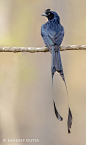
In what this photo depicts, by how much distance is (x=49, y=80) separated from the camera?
273cm

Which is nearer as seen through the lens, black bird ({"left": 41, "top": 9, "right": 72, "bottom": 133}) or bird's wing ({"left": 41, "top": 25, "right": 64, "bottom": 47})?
black bird ({"left": 41, "top": 9, "right": 72, "bottom": 133})

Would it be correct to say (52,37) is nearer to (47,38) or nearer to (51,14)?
(47,38)

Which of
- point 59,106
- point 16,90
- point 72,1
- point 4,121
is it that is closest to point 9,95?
point 16,90

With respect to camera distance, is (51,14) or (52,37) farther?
(51,14)

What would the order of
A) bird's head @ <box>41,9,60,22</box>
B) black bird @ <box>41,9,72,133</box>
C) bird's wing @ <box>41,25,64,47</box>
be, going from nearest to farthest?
1. black bird @ <box>41,9,72,133</box>
2. bird's wing @ <box>41,25,64,47</box>
3. bird's head @ <box>41,9,60,22</box>

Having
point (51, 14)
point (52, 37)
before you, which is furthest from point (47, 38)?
point (51, 14)

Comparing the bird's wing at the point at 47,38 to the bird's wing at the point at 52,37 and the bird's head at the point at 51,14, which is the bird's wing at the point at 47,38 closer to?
the bird's wing at the point at 52,37

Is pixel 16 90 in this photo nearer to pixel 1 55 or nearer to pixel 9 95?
pixel 9 95

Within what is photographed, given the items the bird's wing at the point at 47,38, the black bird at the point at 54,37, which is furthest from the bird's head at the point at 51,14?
the bird's wing at the point at 47,38

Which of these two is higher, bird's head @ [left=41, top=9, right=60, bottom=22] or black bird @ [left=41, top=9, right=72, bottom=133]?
bird's head @ [left=41, top=9, right=60, bottom=22]

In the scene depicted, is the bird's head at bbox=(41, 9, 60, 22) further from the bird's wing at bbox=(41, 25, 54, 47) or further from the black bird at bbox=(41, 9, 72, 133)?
the bird's wing at bbox=(41, 25, 54, 47)

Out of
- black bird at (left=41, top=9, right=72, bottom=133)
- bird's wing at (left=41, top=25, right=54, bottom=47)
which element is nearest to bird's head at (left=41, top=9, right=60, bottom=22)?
black bird at (left=41, top=9, right=72, bottom=133)

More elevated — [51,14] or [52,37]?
[51,14]

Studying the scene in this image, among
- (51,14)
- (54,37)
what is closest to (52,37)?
(54,37)
